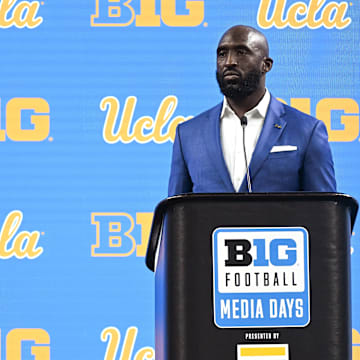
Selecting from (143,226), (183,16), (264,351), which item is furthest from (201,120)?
(183,16)

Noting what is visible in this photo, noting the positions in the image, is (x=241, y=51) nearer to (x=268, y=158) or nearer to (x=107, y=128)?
(x=268, y=158)

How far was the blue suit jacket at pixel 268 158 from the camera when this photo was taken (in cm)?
207

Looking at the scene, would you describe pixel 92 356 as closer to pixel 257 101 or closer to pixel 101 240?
pixel 101 240

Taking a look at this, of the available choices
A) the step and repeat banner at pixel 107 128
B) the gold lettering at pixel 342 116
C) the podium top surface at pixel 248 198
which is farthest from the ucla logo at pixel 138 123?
the podium top surface at pixel 248 198

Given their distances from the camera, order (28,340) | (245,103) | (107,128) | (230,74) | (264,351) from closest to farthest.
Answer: (264,351)
(230,74)
(245,103)
(28,340)
(107,128)

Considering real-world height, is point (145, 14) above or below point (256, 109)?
above

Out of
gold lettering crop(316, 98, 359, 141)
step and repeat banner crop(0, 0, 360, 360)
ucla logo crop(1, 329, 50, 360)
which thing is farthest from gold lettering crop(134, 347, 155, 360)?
gold lettering crop(316, 98, 359, 141)

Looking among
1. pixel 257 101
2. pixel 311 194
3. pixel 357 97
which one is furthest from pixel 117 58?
pixel 311 194

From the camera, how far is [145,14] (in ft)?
11.5

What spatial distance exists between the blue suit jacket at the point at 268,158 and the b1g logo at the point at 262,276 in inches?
24.8

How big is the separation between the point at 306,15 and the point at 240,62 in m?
1.53

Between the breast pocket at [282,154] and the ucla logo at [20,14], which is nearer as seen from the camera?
the breast pocket at [282,154]

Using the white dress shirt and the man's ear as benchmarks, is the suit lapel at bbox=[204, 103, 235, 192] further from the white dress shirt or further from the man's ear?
the man's ear

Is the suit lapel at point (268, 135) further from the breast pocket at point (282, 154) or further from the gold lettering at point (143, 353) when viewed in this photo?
the gold lettering at point (143, 353)
